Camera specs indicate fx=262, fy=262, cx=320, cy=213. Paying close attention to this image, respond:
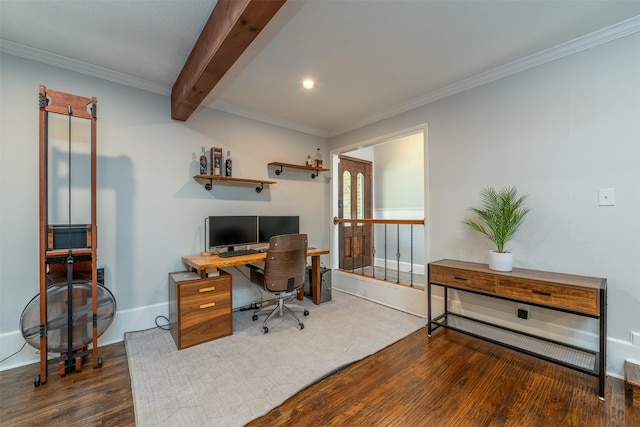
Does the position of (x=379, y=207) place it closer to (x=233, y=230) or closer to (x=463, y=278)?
(x=463, y=278)

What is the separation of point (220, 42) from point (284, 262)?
6.22ft

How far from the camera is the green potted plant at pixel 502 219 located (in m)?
2.19

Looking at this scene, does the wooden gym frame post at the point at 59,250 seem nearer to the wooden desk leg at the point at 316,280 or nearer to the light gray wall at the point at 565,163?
the wooden desk leg at the point at 316,280

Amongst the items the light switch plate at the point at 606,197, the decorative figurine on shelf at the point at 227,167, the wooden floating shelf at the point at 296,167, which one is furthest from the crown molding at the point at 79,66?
the light switch plate at the point at 606,197

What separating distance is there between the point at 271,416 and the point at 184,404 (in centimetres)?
57

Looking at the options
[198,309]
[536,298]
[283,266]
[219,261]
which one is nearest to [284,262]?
[283,266]

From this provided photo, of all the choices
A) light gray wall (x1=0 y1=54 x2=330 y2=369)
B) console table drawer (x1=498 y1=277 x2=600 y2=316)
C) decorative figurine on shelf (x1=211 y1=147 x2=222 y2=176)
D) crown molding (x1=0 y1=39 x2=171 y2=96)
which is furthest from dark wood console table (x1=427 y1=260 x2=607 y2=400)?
crown molding (x1=0 y1=39 x2=171 y2=96)

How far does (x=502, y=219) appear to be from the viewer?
221 cm

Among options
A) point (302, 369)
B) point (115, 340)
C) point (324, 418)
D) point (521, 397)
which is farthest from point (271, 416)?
point (115, 340)

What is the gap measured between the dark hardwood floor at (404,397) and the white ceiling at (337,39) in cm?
250

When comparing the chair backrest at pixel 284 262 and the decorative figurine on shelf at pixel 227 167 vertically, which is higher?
the decorative figurine on shelf at pixel 227 167

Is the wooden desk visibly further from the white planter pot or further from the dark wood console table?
the white planter pot

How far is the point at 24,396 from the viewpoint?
171 cm

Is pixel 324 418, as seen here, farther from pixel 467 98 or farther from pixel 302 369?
pixel 467 98
